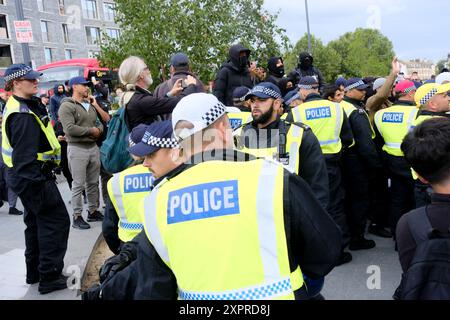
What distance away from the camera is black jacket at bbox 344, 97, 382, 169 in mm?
4801

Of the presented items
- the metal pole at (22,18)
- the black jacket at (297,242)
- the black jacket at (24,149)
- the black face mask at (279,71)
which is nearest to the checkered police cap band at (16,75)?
the black jacket at (24,149)

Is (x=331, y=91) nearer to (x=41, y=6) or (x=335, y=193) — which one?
(x=335, y=193)

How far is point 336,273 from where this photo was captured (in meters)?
4.39

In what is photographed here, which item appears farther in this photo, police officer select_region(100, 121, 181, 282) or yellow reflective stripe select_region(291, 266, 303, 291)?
police officer select_region(100, 121, 181, 282)

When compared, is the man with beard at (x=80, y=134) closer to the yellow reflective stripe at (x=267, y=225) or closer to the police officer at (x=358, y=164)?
the police officer at (x=358, y=164)

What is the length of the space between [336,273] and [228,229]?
319cm

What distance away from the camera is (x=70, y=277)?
14.8ft

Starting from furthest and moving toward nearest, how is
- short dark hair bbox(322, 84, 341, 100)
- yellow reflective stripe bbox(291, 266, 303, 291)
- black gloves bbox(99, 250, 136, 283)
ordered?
short dark hair bbox(322, 84, 341, 100)
black gloves bbox(99, 250, 136, 283)
yellow reflective stripe bbox(291, 266, 303, 291)

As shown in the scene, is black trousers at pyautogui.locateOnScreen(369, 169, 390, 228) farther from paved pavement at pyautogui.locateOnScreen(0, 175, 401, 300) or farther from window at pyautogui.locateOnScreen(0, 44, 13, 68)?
window at pyautogui.locateOnScreen(0, 44, 13, 68)

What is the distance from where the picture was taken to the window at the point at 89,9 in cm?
4312

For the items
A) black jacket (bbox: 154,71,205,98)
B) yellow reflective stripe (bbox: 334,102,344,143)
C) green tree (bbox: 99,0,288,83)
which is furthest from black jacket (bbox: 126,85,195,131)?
green tree (bbox: 99,0,288,83)

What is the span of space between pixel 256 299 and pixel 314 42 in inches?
2115

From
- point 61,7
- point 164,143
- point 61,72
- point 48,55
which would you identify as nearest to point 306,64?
point 164,143
